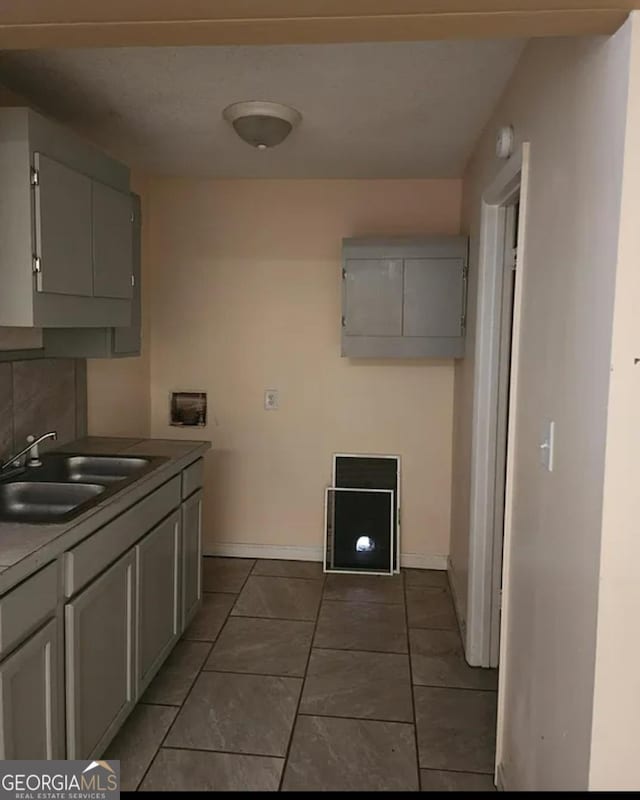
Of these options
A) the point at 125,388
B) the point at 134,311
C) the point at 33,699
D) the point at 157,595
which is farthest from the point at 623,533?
the point at 125,388

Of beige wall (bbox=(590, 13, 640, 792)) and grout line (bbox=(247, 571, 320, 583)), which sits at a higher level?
beige wall (bbox=(590, 13, 640, 792))

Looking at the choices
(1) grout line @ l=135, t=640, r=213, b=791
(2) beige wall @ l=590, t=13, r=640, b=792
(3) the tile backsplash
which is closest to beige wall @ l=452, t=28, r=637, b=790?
(2) beige wall @ l=590, t=13, r=640, b=792

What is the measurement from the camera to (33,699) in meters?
1.71

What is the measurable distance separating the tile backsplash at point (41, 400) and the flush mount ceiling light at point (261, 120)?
1333 mm

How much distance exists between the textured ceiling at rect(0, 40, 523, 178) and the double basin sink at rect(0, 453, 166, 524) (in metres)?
1.47

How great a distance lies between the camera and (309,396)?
4066mm

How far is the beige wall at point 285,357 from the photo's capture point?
3.94 metres

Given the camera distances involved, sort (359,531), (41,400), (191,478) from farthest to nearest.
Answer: (359,531) → (191,478) → (41,400)

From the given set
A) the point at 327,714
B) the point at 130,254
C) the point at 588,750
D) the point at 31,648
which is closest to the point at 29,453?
the point at 130,254

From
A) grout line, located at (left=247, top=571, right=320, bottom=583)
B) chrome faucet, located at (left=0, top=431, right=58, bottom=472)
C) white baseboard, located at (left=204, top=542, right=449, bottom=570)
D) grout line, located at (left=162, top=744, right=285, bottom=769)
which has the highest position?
chrome faucet, located at (left=0, top=431, right=58, bottom=472)

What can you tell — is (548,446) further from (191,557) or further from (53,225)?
(191,557)

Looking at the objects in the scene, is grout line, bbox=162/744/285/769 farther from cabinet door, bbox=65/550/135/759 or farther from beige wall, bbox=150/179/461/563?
beige wall, bbox=150/179/461/563

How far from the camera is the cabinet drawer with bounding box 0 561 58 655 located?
156 cm

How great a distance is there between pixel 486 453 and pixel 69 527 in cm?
173
